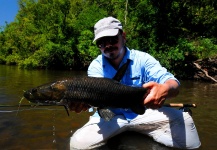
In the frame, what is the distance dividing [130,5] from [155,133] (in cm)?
1827

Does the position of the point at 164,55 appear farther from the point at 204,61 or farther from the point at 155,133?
the point at 155,133

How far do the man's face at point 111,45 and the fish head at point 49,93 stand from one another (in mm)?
1090

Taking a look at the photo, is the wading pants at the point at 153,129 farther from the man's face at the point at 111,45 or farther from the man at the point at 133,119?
the man's face at the point at 111,45

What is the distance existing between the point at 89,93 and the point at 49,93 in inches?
17.7

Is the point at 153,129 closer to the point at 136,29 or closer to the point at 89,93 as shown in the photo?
the point at 89,93

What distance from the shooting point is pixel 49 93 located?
335cm

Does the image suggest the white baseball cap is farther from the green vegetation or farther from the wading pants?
the green vegetation

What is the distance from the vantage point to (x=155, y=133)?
4.76 m

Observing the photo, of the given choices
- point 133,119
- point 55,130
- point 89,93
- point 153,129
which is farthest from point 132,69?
point 55,130

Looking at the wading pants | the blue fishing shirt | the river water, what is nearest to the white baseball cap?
the blue fishing shirt

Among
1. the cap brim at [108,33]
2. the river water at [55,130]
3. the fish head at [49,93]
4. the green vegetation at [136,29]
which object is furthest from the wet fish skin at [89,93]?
the green vegetation at [136,29]

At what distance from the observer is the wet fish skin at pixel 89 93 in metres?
3.37

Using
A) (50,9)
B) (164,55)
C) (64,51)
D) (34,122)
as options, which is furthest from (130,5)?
(34,122)

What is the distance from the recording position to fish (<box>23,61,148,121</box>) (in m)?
3.37
